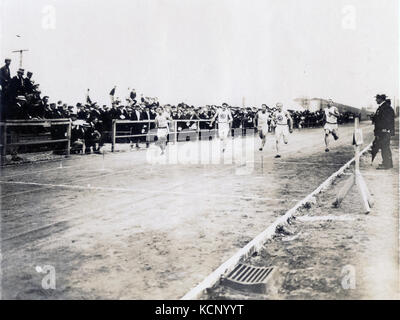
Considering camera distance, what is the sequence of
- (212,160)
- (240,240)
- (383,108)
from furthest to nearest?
(212,160) → (383,108) → (240,240)

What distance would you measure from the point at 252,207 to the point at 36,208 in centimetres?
348

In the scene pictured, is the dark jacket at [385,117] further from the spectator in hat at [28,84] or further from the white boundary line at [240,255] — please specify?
the spectator in hat at [28,84]

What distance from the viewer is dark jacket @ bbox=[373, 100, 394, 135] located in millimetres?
11344

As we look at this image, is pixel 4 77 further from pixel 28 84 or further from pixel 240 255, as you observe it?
pixel 240 255

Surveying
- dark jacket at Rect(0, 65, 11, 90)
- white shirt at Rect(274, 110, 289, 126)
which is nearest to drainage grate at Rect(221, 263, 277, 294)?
dark jacket at Rect(0, 65, 11, 90)

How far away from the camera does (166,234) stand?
17.7 ft

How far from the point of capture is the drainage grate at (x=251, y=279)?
3721 millimetres

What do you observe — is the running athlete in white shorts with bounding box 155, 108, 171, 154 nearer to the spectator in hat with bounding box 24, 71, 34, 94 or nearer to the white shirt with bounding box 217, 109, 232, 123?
the white shirt with bounding box 217, 109, 232, 123

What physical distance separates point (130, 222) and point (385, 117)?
27.4 ft

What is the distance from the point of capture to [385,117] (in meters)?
11.4

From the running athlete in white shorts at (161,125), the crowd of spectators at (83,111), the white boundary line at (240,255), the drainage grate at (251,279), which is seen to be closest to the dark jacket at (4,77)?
the crowd of spectators at (83,111)

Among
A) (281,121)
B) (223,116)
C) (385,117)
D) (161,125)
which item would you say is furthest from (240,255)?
(223,116)

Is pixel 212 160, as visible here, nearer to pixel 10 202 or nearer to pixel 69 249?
pixel 10 202
